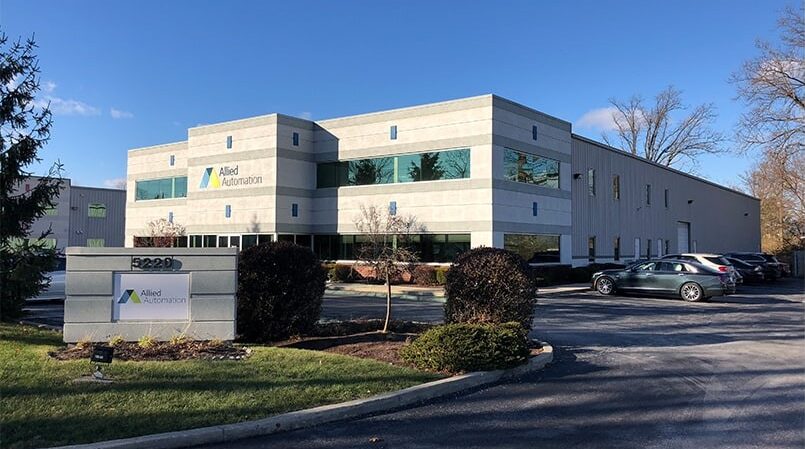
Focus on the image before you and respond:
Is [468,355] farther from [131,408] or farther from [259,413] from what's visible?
[131,408]

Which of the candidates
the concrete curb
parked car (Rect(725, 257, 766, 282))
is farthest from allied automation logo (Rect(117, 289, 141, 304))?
parked car (Rect(725, 257, 766, 282))

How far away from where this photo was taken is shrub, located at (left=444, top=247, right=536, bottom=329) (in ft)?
32.8

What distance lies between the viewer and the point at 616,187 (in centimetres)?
3741

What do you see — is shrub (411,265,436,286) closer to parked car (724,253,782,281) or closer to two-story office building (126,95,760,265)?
two-story office building (126,95,760,265)

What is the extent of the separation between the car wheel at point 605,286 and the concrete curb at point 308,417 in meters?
17.3

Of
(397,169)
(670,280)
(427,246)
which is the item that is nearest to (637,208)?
(427,246)

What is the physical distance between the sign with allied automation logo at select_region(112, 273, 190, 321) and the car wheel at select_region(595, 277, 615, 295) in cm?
1872

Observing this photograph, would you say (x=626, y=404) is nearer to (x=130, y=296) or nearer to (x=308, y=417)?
(x=308, y=417)

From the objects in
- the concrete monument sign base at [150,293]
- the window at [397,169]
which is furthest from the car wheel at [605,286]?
the concrete monument sign base at [150,293]

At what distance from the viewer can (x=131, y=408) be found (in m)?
5.97

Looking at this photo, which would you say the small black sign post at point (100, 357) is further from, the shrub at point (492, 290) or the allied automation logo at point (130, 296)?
the shrub at point (492, 290)

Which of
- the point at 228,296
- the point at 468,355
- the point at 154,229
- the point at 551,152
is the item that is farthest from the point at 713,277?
the point at 154,229

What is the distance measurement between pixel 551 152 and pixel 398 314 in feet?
58.0

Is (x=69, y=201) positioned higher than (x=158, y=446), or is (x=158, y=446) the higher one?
(x=69, y=201)
